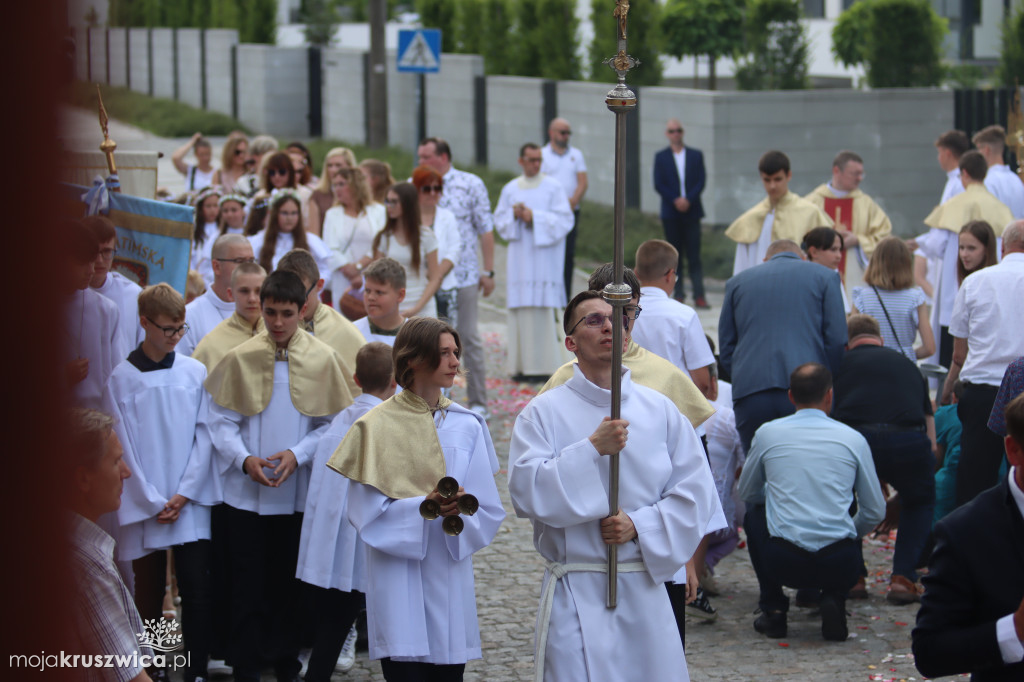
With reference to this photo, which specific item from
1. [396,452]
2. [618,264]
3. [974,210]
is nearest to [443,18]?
[974,210]

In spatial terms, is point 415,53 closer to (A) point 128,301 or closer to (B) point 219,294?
(B) point 219,294

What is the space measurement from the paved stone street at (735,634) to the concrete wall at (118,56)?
183 inches

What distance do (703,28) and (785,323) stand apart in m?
18.4

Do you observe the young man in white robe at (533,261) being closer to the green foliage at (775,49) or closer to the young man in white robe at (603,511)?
the young man in white robe at (603,511)

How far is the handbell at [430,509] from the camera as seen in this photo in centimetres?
378

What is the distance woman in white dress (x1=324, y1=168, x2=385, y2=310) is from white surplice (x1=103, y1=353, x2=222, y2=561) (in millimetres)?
3746

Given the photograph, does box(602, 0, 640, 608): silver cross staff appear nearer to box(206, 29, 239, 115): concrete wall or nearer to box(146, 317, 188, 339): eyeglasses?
box(146, 317, 188, 339): eyeglasses

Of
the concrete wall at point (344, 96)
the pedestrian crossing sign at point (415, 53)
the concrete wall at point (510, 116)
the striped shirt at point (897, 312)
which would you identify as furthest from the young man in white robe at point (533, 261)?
the concrete wall at point (344, 96)

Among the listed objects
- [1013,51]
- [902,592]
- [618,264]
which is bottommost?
[902,592]

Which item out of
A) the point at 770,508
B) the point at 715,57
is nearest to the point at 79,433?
the point at 770,508

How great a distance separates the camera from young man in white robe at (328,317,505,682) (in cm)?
404

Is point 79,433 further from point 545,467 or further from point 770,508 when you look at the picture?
point 770,508

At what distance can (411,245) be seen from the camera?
8.27m

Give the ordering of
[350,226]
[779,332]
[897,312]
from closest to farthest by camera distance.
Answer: [779,332] → [897,312] → [350,226]
